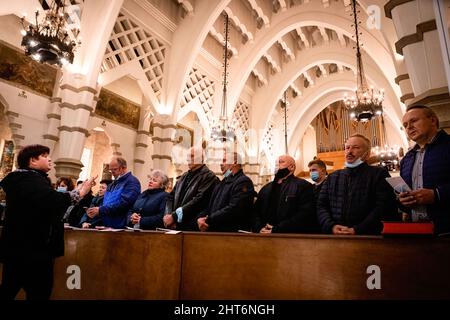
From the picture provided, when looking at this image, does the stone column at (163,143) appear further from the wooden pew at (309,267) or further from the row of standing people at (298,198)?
the wooden pew at (309,267)

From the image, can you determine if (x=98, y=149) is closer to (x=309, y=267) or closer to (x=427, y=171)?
(x=309, y=267)

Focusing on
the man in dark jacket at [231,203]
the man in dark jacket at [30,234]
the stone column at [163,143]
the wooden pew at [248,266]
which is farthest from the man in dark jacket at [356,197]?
the stone column at [163,143]

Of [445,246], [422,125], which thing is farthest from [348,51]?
[445,246]

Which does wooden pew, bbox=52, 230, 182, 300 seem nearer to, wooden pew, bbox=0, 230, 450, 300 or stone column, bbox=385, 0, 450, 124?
wooden pew, bbox=0, 230, 450, 300

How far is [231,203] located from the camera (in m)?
2.70

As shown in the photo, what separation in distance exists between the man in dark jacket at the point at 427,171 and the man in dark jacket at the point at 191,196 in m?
1.73

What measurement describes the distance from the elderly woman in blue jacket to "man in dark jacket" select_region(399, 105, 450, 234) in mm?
2183

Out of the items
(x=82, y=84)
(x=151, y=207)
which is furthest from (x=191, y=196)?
(x=82, y=84)

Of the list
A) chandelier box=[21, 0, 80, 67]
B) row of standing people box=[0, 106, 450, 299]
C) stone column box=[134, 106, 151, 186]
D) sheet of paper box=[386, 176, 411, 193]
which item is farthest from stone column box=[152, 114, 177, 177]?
sheet of paper box=[386, 176, 411, 193]

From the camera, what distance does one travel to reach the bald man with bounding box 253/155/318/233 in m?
2.49

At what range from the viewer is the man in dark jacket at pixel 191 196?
283 cm
